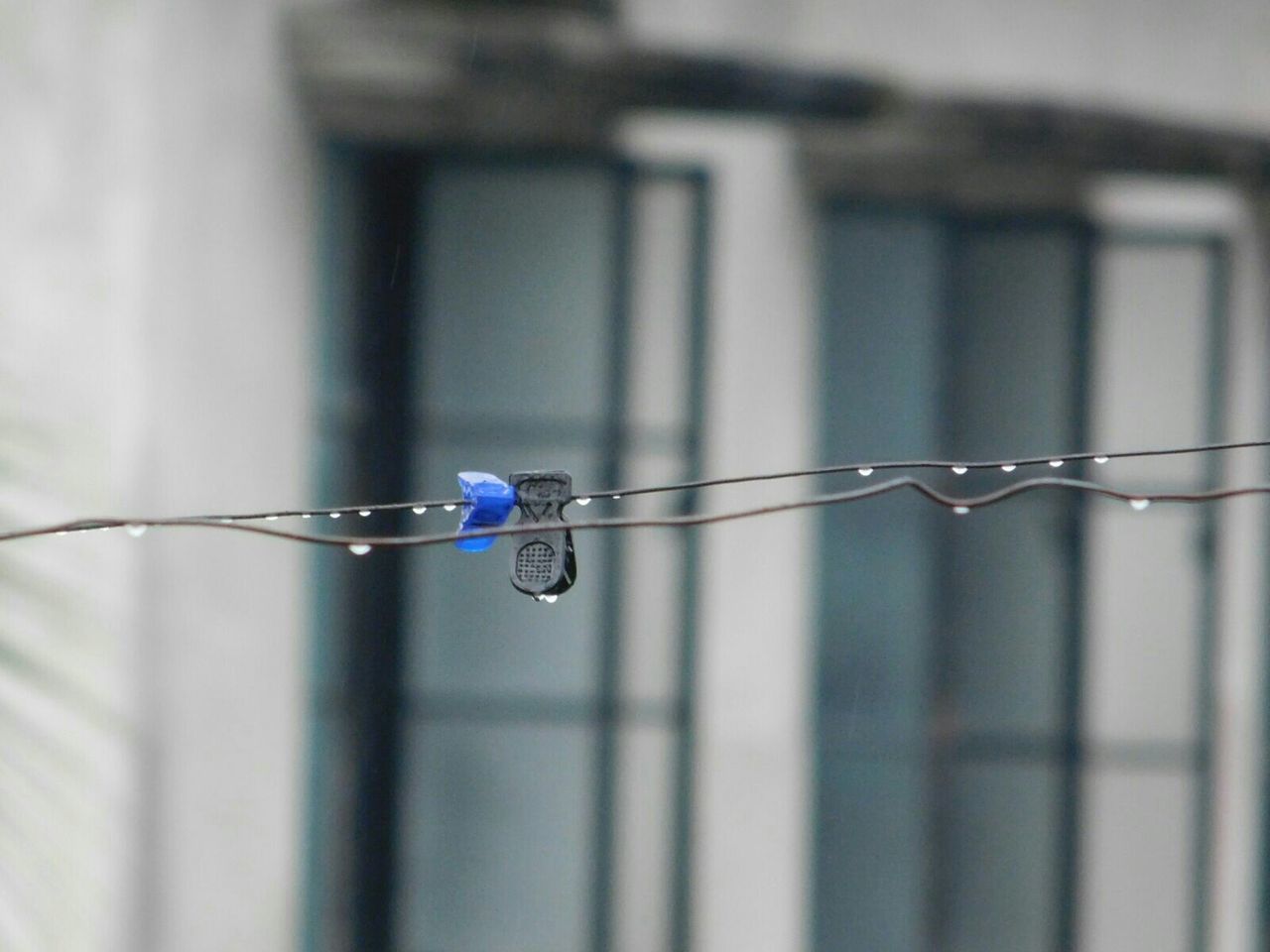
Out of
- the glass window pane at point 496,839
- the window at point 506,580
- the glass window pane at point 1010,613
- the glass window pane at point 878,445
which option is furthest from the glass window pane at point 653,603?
the glass window pane at point 1010,613

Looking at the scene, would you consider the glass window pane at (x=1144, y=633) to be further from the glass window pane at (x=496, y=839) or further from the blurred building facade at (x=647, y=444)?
the glass window pane at (x=496, y=839)

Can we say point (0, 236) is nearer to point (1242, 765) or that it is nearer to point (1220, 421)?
point (1220, 421)

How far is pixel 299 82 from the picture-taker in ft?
15.6

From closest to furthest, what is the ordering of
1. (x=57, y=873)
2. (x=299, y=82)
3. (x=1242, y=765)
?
(x=57, y=873), (x=299, y=82), (x=1242, y=765)

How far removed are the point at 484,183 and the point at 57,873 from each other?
2507 mm

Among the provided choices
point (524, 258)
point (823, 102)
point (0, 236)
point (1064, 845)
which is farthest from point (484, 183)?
point (1064, 845)

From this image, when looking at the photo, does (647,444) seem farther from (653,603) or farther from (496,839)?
(496,839)

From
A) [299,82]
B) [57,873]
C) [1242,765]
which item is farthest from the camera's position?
[1242,765]

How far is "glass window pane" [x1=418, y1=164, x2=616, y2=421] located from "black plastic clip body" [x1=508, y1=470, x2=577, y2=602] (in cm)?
262

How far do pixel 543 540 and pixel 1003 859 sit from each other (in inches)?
133

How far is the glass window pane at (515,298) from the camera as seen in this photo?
5027 mm

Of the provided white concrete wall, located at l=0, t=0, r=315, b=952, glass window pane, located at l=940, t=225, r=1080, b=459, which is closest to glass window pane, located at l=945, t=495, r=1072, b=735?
glass window pane, located at l=940, t=225, r=1080, b=459

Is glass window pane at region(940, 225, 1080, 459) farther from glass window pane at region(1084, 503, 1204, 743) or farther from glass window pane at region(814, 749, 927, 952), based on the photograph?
glass window pane at region(814, 749, 927, 952)

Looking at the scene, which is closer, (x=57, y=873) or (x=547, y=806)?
(x=57, y=873)
